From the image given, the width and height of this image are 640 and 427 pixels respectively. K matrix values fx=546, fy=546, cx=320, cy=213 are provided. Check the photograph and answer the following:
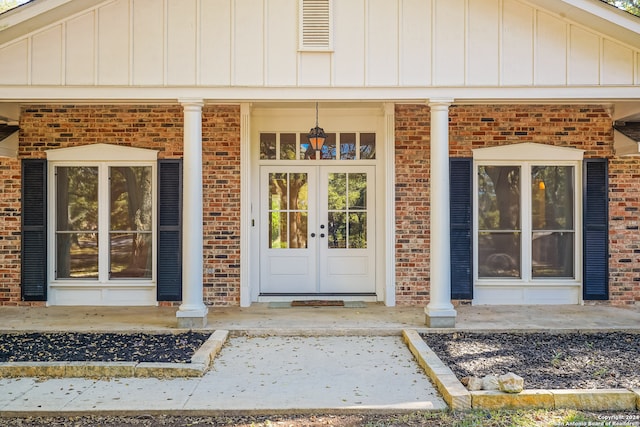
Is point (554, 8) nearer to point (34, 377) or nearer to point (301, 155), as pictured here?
point (301, 155)

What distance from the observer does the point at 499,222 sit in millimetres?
7746

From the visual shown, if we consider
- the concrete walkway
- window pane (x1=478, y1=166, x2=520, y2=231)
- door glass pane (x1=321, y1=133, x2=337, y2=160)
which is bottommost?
the concrete walkway

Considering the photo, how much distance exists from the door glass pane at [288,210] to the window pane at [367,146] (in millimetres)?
918

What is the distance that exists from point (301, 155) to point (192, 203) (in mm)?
2213

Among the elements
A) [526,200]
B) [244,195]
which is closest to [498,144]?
[526,200]

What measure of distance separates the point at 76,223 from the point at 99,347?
2722 mm

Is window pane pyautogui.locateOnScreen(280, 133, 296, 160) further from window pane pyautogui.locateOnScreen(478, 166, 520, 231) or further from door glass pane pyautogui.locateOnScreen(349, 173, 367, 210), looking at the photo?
window pane pyautogui.locateOnScreen(478, 166, 520, 231)

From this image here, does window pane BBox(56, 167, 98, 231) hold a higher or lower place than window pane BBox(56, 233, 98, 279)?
higher

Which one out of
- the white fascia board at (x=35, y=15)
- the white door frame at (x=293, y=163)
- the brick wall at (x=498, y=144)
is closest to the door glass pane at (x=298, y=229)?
the white door frame at (x=293, y=163)

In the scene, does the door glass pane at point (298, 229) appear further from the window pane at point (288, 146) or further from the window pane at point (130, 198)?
the window pane at point (130, 198)

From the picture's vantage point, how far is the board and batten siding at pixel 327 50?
241 inches

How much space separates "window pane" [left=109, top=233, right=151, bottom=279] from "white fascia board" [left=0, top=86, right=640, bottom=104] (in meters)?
2.17

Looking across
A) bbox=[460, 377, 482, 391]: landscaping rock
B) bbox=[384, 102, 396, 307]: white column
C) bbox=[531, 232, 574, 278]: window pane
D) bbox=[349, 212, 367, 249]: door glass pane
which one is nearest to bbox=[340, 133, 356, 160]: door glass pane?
bbox=[384, 102, 396, 307]: white column

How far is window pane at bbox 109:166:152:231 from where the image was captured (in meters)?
7.67
